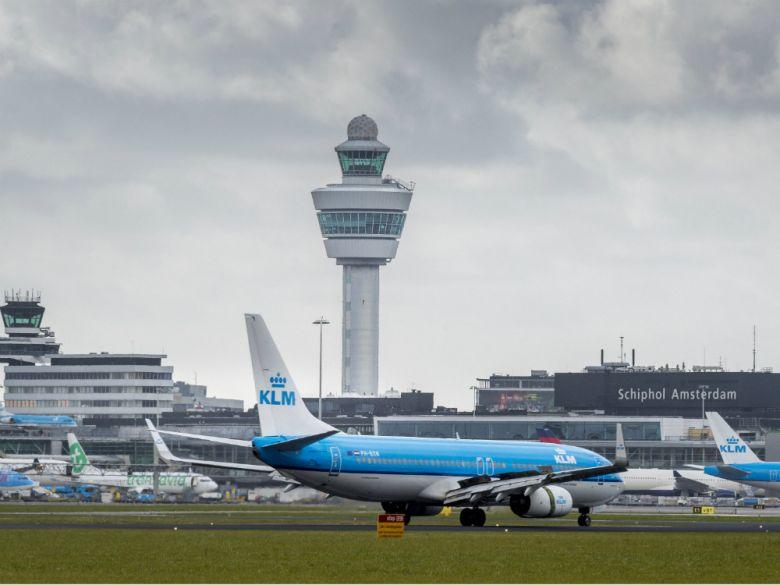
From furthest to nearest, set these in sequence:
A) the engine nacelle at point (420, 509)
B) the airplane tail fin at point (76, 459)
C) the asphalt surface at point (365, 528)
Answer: the airplane tail fin at point (76, 459) < the engine nacelle at point (420, 509) < the asphalt surface at point (365, 528)

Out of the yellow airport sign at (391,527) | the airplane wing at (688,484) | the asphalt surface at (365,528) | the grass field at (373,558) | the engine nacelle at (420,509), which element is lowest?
the grass field at (373,558)

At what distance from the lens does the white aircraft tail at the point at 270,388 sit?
7731cm

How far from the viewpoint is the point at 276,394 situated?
77.4 meters

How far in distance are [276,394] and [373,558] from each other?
2604 cm

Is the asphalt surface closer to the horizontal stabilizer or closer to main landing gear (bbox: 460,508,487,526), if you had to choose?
main landing gear (bbox: 460,508,487,526)

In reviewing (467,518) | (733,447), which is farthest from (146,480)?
(467,518)

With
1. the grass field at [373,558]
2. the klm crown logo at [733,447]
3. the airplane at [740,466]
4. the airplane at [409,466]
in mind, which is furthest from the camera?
the klm crown logo at [733,447]

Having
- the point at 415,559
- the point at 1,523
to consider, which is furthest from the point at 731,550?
the point at 1,523

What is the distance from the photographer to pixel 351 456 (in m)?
78.8

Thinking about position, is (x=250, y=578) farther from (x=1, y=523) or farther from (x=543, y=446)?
(x=543, y=446)

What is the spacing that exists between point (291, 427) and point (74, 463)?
103 meters

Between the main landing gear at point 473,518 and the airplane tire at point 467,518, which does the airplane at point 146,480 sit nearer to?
the airplane tire at point 467,518

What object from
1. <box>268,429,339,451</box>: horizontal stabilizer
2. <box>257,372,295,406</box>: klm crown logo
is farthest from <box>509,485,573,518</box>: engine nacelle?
<box>257,372,295,406</box>: klm crown logo

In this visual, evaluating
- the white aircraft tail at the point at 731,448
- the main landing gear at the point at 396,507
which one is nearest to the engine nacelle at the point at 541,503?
the main landing gear at the point at 396,507
